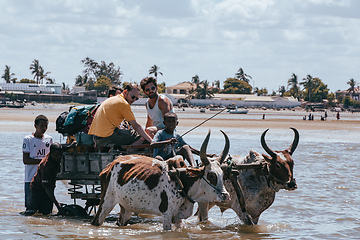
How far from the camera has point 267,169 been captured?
9352mm

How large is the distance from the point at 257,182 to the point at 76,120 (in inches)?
128

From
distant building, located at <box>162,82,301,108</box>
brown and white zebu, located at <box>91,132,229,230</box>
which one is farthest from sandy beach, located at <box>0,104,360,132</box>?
distant building, located at <box>162,82,301,108</box>

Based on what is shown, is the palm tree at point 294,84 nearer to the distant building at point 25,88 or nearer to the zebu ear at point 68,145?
the distant building at point 25,88

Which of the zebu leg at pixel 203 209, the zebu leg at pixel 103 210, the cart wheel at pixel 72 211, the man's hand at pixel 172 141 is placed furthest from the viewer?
the cart wheel at pixel 72 211

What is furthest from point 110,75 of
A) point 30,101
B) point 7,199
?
point 7,199

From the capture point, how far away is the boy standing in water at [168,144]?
345 inches

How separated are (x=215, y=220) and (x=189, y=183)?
3034 millimetres

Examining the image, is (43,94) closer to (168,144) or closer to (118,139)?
(118,139)

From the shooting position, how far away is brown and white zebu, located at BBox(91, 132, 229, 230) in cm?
806

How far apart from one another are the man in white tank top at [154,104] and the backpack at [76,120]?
1003 millimetres

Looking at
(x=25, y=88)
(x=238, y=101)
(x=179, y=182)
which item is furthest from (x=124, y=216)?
(x=25, y=88)

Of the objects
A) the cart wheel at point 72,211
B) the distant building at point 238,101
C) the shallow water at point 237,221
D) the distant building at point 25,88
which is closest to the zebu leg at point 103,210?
the shallow water at point 237,221

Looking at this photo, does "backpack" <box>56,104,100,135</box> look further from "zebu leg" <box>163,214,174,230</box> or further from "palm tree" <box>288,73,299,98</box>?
"palm tree" <box>288,73,299,98</box>

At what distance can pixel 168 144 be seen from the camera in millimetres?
8711
